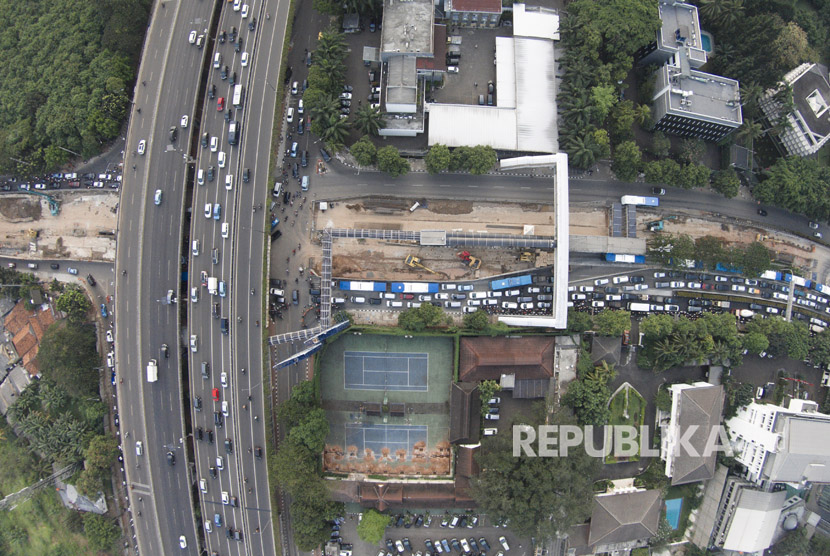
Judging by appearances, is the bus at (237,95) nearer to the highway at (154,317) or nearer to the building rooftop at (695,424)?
the highway at (154,317)

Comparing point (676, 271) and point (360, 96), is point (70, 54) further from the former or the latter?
Answer: point (676, 271)

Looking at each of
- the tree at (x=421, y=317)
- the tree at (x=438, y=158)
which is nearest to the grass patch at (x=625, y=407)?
the tree at (x=421, y=317)

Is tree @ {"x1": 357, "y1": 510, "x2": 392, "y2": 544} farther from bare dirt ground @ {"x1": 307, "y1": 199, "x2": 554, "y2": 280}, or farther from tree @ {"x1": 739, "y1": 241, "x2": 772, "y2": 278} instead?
tree @ {"x1": 739, "y1": 241, "x2": 772, "y2": 278}

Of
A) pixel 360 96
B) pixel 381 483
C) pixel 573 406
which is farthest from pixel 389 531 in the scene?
pixel 360 96

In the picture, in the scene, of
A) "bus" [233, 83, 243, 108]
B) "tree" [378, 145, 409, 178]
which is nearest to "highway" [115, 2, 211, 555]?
"bus" [233, 83, 243, 108]

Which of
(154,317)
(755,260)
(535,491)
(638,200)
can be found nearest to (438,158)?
(638,200)

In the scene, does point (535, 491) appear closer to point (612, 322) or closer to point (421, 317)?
point (612, 322)
